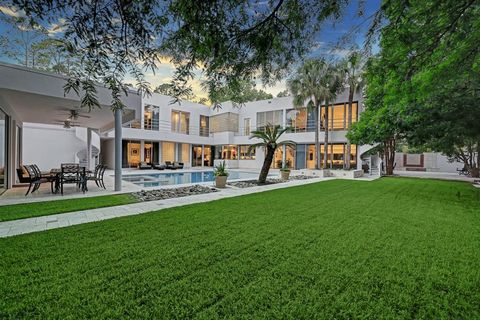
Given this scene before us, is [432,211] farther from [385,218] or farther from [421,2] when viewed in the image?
[421,2]

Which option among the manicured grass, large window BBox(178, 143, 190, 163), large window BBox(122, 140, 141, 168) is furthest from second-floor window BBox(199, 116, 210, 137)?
the manicured grass

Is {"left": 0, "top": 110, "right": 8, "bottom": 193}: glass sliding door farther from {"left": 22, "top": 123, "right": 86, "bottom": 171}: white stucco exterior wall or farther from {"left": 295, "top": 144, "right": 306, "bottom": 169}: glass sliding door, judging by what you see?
{"left": 295, "top": 144, "right": 306, "bottom": 169}: glass sliding door

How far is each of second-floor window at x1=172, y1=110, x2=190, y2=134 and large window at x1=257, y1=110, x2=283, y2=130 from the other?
26.7ft

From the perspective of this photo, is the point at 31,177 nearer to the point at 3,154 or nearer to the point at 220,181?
the point at 3,154

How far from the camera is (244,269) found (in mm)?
3111

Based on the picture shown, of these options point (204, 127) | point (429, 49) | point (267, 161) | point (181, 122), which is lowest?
point (267, 161)

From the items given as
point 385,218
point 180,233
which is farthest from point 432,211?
point 180,233

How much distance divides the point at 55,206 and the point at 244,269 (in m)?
6.12

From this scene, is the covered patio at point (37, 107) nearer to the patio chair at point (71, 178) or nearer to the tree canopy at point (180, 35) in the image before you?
the patio chair at point (71, 178)

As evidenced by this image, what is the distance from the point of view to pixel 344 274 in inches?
118

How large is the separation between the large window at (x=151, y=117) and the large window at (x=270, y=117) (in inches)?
416

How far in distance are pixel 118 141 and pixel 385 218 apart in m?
9.47

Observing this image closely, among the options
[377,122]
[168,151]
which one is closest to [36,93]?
[377,122]

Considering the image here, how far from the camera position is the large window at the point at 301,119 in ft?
77.3
